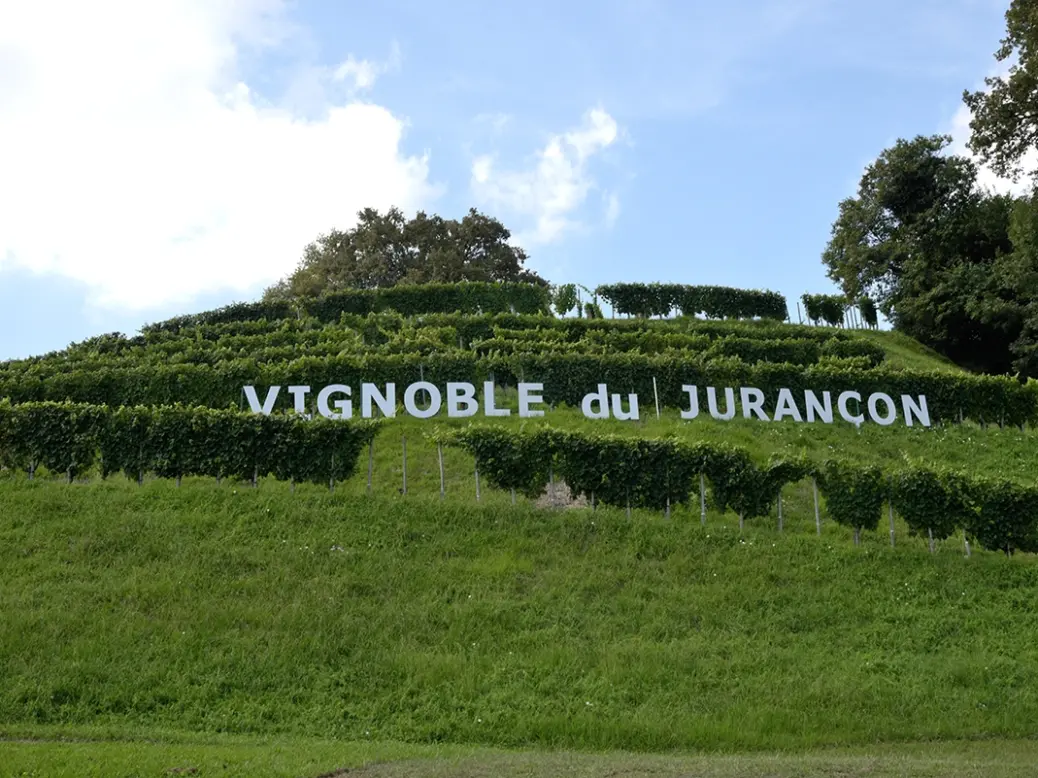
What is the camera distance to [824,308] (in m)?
59.4

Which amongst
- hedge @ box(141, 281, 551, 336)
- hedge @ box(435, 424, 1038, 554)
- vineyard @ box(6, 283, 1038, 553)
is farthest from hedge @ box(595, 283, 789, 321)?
hedge @ box(435, 424, 1038, 554)

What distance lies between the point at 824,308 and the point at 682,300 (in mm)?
9446

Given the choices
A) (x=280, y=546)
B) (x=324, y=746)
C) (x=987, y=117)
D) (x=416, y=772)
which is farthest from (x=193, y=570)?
(x=987, y=117)

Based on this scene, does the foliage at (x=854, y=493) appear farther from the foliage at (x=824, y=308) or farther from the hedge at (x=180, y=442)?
the foliage at (x=824, y=308)

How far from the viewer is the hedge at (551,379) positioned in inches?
1380

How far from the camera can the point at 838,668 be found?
17.6 metres

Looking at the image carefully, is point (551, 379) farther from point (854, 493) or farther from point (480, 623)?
point (480, 623)

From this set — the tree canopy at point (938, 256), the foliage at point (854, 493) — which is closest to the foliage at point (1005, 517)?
the foliage at point (854, 493)

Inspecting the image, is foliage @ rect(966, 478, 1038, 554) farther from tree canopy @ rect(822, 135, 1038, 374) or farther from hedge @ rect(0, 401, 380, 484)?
tree canopy @ rect(822, 135, 1038, 374)

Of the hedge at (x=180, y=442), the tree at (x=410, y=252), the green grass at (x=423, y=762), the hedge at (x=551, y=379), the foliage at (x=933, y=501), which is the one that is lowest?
the green grass at (x=423, y=762)

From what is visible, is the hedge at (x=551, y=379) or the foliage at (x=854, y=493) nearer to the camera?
the foliage at (x=854, y=493)

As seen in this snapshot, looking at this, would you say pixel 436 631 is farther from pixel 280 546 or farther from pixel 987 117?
pixel 987 117

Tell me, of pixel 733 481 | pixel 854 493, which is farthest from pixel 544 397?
pixel 854 493

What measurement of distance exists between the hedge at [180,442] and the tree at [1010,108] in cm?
2795
